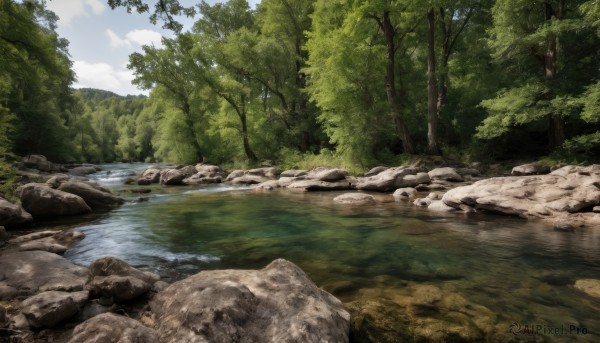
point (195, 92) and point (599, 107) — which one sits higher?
point (195, 92)

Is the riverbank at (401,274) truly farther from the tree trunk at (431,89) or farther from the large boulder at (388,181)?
the tree trunk at (431,89)

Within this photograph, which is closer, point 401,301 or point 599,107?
point 401,301

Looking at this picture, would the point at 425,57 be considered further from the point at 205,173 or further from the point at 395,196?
the point at 205,173

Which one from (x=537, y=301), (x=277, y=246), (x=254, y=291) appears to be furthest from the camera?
(x=277, y=246)

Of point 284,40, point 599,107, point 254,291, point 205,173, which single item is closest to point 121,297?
point 254,291

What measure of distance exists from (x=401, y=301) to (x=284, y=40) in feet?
101

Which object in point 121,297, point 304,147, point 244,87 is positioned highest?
point 244,87

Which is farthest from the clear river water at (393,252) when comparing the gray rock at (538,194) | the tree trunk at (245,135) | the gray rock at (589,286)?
the tree trunk at (245,135)

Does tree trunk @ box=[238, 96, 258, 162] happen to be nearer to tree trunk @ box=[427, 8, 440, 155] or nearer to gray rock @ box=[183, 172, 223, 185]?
gray rock @ box=[183, 172, 223, 185]

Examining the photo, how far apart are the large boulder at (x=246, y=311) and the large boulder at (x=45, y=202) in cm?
947

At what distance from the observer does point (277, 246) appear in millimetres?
7992

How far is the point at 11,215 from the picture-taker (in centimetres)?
914

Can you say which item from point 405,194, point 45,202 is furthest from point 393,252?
point 45,202

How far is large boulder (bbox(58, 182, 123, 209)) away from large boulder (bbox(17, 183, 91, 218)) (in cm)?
143
